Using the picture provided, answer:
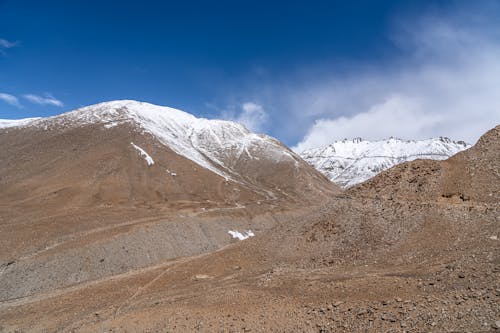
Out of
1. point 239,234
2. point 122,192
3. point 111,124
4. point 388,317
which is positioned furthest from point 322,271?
point 111,124

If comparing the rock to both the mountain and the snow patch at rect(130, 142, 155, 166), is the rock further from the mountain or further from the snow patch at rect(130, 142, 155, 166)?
the snow patch at rect(130, 142, 155, 166)

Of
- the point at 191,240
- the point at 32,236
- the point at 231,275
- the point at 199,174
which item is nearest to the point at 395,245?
the point at 231,275

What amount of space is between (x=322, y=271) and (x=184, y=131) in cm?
15862

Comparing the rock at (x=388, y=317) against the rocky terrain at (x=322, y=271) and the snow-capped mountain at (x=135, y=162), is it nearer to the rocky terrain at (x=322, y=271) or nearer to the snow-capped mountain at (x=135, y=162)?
the rocky terrain at (x=322, y=271)

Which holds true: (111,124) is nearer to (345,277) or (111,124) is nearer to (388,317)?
(345,277)

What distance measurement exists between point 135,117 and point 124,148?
136 feet

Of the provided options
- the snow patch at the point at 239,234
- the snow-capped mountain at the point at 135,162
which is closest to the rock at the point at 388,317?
the snow patch at the point at 239,234

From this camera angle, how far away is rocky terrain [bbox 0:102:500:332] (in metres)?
13.1

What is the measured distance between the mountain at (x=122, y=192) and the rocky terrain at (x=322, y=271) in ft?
1.35

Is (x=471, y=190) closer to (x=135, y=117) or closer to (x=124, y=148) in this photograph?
(x=124, y=148)

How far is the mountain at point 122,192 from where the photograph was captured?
41.5m

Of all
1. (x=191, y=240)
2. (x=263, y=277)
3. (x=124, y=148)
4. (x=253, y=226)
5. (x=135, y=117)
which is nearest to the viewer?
(x=263, y=277)

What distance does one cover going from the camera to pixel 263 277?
68.0ft

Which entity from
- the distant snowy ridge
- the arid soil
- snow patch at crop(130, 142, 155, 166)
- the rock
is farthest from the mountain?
the rock
